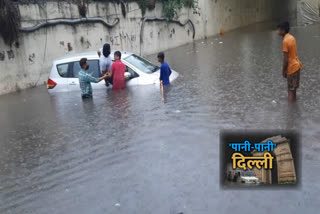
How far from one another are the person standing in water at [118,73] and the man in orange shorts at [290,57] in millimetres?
3827

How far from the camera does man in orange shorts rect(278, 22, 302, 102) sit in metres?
7.90

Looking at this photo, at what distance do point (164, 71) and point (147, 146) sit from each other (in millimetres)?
3966

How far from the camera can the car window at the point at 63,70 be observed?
36.2ft

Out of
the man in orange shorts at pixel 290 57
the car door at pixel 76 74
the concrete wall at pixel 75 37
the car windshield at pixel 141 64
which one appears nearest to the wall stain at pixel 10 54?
the concrete wall at pixel 75 37

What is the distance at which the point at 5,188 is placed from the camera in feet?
18.4

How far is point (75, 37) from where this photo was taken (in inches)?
631

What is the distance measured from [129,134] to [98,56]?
12.8 feet

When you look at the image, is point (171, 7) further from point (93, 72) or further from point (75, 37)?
point (93, 72)

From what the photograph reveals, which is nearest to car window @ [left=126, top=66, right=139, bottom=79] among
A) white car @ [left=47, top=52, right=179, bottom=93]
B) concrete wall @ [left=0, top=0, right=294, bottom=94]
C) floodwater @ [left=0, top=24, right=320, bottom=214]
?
white car @ [left=47, top=52, right=179, bottom=93]

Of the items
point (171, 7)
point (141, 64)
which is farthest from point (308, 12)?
point (141, 64)

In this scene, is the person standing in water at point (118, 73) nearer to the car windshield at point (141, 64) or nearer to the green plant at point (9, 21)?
the car windshield at point (141, 64)

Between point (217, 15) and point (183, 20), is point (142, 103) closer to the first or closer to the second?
point (183, 20)
